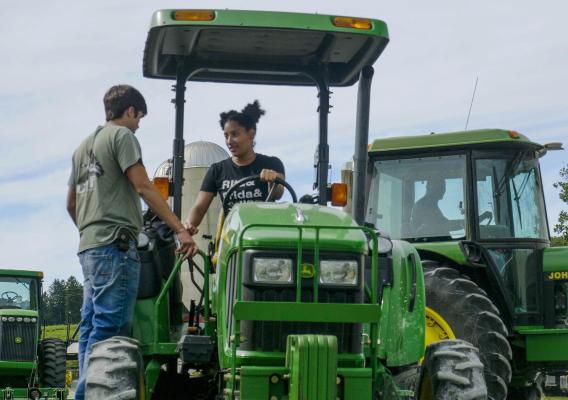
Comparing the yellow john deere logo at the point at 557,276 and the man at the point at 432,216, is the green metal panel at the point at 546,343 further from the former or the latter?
the man at the point at 432,216

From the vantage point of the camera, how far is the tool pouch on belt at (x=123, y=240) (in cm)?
584

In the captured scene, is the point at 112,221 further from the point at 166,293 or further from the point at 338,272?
the point at 338,272

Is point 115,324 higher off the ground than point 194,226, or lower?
lower

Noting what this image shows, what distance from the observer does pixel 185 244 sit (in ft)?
19.1

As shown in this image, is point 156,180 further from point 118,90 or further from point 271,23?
point 271,23

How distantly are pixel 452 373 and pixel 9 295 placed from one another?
1332cm

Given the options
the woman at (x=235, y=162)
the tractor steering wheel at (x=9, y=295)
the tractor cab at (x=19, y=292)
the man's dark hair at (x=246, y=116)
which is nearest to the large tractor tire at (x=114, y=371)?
the woman at (x=235, y=162)

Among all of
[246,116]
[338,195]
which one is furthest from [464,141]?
[246,116]

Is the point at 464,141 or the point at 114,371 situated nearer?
the point at 114,371

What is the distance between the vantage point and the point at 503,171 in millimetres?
10359

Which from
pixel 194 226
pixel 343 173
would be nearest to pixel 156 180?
pixel 194 226

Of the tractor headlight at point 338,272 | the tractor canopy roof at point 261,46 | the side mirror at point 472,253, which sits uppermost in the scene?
the tractor canopy roof at point 261,46

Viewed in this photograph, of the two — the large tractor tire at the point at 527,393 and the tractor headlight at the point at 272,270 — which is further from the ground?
the tractor headlight at the point at 272,270

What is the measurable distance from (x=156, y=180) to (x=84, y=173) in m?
0.68
